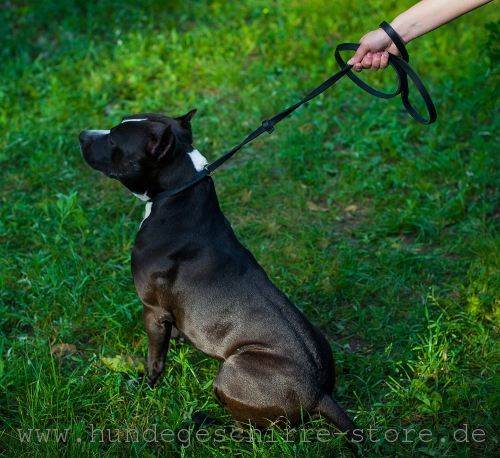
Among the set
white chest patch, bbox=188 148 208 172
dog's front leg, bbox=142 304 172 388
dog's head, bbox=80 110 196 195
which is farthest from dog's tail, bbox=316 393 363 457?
dog's head, bbox=80 110 196 195

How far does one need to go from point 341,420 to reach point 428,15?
6.99 ft

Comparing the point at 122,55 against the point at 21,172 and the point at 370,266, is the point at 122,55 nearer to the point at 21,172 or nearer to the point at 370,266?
the point at 21,172

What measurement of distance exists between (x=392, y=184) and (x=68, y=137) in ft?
9.66

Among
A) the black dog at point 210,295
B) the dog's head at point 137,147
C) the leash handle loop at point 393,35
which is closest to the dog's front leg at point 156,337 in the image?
the black dog at point 210,295

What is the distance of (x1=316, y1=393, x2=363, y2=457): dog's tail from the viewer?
10.4 ft

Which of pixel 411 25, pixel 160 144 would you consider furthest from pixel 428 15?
pixel 160 144

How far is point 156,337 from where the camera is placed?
11.8ft

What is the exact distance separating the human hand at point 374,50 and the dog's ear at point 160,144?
→ 3.62 ft

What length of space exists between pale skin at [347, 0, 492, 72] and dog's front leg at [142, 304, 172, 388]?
176cm

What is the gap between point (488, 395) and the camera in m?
3.56

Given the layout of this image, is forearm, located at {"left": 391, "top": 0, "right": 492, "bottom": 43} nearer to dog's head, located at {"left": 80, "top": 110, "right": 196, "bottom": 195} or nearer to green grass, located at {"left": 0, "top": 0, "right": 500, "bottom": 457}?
dog's head, located at {"left": 80, "top": 110, "right": 196, "bottom": 195}

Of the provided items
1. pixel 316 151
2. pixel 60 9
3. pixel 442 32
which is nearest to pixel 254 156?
pixel 316 151

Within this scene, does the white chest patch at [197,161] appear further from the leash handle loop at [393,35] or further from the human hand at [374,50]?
the leash handle loop at [393,35]

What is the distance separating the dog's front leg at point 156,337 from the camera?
354cm
